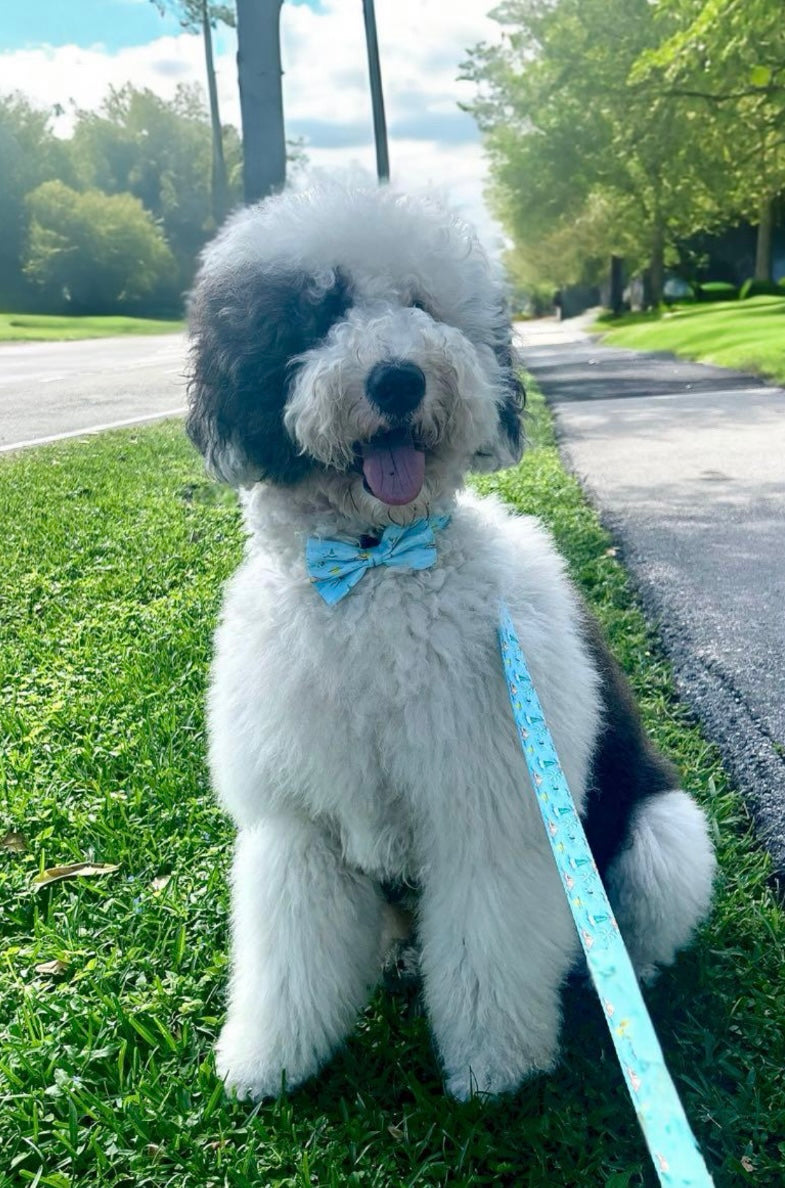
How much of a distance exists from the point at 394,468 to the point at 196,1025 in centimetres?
145

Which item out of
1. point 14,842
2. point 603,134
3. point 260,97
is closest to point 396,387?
point 14,842

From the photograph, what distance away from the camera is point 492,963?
2219mm

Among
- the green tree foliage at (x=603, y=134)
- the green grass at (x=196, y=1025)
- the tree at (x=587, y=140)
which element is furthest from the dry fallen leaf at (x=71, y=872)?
the tree at (x=587, y=140)

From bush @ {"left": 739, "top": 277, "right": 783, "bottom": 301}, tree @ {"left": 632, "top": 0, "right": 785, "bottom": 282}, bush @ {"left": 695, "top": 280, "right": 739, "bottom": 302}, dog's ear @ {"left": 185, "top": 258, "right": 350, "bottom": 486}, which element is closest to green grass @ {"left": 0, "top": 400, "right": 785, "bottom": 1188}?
dog's ear @ {"left": 185, "top": 258, "right": 350, "bottom": 486}

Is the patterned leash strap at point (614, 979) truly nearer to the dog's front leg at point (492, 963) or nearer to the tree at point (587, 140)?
the dog's front leg at point (492, 963)

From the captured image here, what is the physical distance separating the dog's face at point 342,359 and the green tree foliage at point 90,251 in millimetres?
59878

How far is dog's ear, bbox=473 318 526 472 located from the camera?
7.98 feet

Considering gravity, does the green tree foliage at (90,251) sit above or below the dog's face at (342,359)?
above

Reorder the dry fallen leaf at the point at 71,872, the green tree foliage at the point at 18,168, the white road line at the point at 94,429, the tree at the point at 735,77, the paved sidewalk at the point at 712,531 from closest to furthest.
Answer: the dry fallen leaf at the point at 71,872 → the paved sidewalk at the point at 712,531 → the white road line at the point at 94,429 → the tree at the point at 735,77 → the green tree foliage at the point at 18,168

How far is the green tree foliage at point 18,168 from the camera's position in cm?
5966

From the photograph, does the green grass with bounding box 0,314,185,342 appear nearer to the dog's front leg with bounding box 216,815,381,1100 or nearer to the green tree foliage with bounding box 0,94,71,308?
the green tree foliage with bounding box 0,94,71,308

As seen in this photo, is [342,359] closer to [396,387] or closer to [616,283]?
[396,387]

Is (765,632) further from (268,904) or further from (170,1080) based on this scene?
(170,1080)

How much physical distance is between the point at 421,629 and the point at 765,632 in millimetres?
2841
